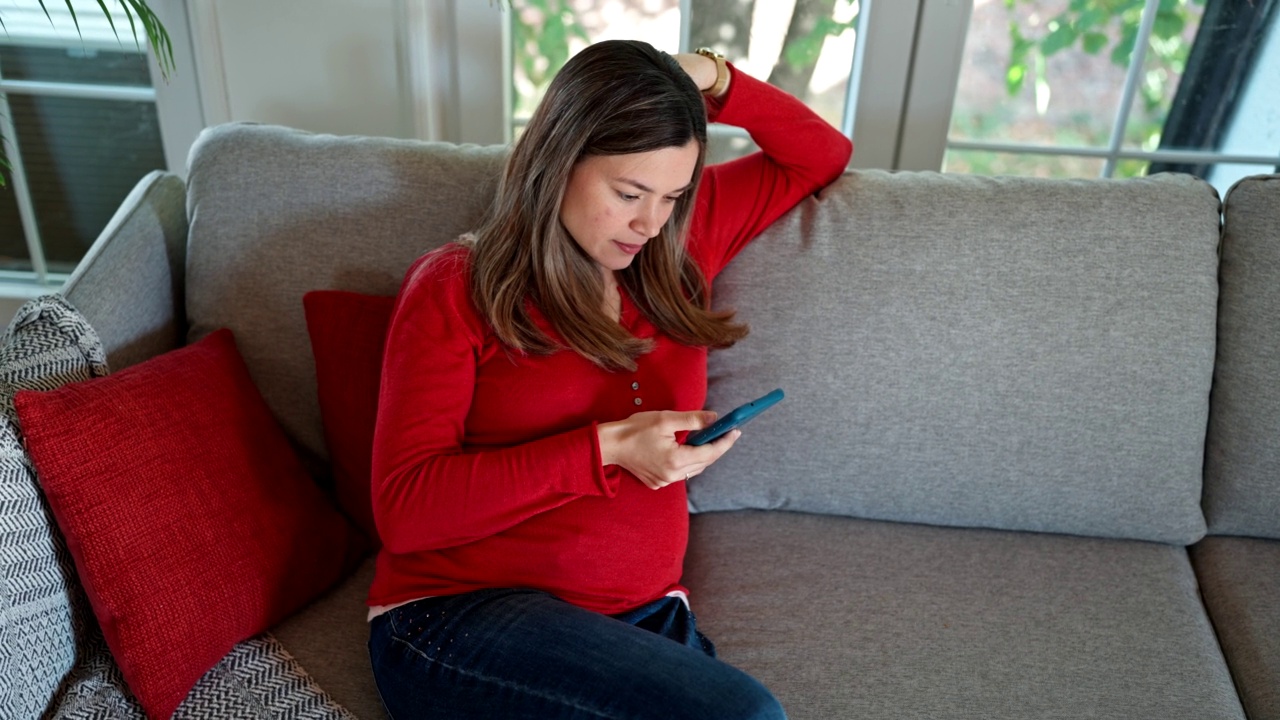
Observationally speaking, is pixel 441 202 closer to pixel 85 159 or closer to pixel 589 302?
pixel 589 302

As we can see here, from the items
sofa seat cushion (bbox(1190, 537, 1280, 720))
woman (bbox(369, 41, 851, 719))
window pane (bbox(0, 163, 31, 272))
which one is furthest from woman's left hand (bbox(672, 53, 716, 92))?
window pane (bbox(0, 163, 31, 272))

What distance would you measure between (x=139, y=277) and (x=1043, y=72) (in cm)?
172

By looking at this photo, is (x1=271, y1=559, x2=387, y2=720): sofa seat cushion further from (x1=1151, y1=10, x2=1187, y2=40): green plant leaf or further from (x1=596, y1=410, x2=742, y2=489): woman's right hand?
(x1=1151, y1=10, x2=1187, y2=40): green plant leaf

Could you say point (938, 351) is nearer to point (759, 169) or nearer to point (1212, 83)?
point (759, 169)

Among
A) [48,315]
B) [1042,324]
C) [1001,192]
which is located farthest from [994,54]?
[48,315]

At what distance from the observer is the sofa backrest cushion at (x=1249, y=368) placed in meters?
1.32

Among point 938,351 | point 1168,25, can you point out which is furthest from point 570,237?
point 1168,25

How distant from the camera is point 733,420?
100 cm

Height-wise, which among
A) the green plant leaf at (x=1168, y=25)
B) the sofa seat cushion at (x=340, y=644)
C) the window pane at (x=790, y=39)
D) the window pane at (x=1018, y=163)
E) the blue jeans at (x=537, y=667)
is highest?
the green plant leaf at (x=1168, y=25)

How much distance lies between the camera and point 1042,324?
1.31 m

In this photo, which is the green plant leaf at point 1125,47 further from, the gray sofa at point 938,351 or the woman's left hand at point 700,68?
the woman's left hand at point 700,68

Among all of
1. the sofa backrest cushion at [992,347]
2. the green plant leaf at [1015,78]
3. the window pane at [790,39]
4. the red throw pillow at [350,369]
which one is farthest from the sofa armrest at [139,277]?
the green plant leaf at [1015,78]

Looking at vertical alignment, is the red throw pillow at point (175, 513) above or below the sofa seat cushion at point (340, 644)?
above

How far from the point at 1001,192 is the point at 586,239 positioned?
717 millimetres
